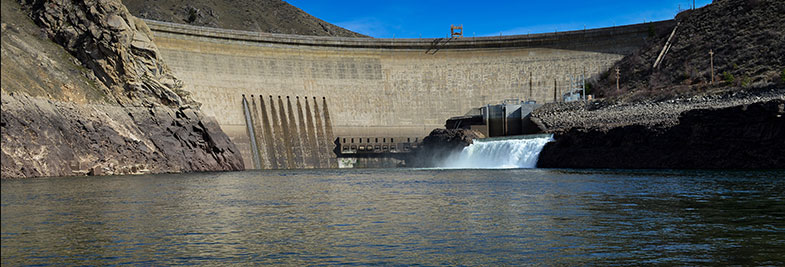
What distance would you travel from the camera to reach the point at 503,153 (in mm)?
48375

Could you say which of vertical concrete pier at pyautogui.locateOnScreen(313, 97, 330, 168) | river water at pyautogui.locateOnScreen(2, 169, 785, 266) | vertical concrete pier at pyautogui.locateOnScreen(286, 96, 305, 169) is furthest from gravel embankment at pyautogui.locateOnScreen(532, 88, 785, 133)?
vertical concrete pier at pyautogui.locateOnScreen(286, 96, 305, 169)

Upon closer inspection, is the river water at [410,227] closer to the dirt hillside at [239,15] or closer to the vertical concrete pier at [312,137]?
the vertical concrete pier at [312,137]

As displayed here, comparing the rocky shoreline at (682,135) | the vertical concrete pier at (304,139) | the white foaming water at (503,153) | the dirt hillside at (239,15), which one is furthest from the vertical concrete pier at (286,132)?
the dirt hillside at (239,15)

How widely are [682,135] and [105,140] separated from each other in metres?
34.4

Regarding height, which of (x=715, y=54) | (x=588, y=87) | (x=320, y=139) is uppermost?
(x=715, y=54)

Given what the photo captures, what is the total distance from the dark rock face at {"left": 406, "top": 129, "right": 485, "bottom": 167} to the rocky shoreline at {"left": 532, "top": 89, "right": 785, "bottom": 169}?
782 cm

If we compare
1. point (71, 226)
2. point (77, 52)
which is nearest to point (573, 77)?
point (77, 52)

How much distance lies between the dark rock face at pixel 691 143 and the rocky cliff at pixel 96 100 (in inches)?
1012

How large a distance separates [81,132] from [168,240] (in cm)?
3211

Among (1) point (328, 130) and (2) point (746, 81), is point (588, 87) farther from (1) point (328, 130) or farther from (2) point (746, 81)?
(1) point (328, 130)

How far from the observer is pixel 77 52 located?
47688 millimetres

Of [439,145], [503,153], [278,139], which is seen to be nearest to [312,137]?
[278,139]

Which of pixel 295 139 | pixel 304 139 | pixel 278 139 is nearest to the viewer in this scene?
pixel 278 139

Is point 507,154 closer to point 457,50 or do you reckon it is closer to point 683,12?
point 457,50
